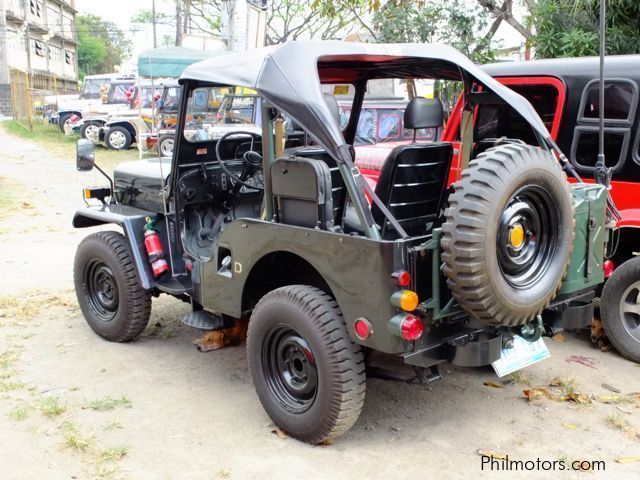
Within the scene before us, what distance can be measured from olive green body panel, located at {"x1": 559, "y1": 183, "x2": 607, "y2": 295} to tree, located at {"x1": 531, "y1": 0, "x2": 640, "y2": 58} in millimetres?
5361

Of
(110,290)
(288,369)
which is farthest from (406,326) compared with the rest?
(110,290)

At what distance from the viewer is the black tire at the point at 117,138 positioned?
2048 centimetres

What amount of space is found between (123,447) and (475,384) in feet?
7.17

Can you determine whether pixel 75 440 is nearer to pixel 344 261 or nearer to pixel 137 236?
pixel 137 236

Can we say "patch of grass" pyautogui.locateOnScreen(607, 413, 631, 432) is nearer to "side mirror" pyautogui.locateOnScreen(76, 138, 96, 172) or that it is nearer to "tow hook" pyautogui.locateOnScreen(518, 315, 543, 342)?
"tow hook" pyautogui.locateOnScreen(518, 315, 543, 342)

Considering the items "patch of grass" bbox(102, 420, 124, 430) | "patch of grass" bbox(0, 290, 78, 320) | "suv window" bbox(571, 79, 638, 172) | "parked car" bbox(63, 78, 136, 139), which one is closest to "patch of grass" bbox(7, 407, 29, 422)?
"patch of grass" bbox(102, 420, 124, 430)

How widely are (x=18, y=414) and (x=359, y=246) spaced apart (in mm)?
2280

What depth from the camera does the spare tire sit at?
122 inches

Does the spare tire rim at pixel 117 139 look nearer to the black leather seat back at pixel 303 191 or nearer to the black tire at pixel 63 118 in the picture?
the black tire at pixel 63 118

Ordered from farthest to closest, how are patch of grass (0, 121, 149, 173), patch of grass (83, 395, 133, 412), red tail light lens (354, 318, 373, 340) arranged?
patch of grass (0, 121, 149, 173) < patch of grass (83, 395, 133, 412) < red tail light lens (354, 318, 373, 340)

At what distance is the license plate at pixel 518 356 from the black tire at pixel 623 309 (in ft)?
3.78

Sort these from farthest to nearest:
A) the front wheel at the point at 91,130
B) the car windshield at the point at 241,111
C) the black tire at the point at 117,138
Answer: the front wheel at the point at 91,130, the black tire at the point at 117,138, the car windshield at the point at 241,111

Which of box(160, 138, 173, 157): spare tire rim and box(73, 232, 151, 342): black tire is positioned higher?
box(160, 138, 173, 157): spare tire rim

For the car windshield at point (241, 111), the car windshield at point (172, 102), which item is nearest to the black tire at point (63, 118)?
the car windshield at point (172, 102)
